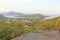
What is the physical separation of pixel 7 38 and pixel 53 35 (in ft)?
9.29

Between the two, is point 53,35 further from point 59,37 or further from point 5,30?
point 5,30

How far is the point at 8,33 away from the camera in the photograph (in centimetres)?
1023

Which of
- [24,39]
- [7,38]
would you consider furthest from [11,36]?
[24,39]

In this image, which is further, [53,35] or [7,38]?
[7,38]

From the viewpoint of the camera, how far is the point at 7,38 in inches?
395

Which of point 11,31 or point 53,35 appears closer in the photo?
point 53,35

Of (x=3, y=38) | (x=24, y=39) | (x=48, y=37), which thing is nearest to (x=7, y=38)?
(x=3, y=38)

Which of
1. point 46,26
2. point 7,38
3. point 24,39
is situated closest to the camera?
point 24,39

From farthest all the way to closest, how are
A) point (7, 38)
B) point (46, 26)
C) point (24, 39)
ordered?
point (46, 26) → point (7, 38) → point (24, 39)

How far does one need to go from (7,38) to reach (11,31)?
0.52 m

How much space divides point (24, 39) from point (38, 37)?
0.65 meters

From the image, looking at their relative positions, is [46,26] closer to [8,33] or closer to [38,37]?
[8,33]

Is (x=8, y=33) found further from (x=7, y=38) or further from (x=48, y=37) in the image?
(x=48, y=37)

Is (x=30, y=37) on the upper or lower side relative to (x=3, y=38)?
upper
